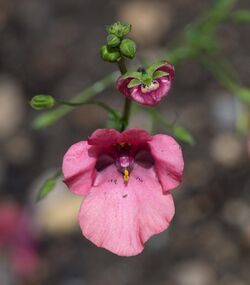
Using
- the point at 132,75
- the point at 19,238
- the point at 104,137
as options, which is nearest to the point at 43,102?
the point at 104,137

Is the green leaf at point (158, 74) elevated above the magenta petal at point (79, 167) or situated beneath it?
elevated above

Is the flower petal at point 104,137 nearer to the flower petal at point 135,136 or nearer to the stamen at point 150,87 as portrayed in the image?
the flower petal at point 135,136

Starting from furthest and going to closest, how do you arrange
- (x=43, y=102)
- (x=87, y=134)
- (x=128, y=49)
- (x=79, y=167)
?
(x=87, y=134) < (x=43, y=102) < (x=79, y=167) < (x=128, y=49)

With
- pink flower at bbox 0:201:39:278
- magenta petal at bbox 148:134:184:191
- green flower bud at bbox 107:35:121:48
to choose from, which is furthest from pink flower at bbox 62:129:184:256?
pink flower at bbox 0:201:39:278

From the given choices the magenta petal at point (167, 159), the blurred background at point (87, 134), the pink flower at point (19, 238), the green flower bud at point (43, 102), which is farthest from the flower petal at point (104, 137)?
the pink flower at point (19, 238)

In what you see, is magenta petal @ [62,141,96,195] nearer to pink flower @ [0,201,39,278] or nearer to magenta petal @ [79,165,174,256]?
magenta petal @ [79,165,174,256]

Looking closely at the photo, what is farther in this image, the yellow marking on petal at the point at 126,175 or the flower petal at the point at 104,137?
the yellow marking on petal at the point at 126,175

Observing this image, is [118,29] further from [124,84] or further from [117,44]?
[124,84]
